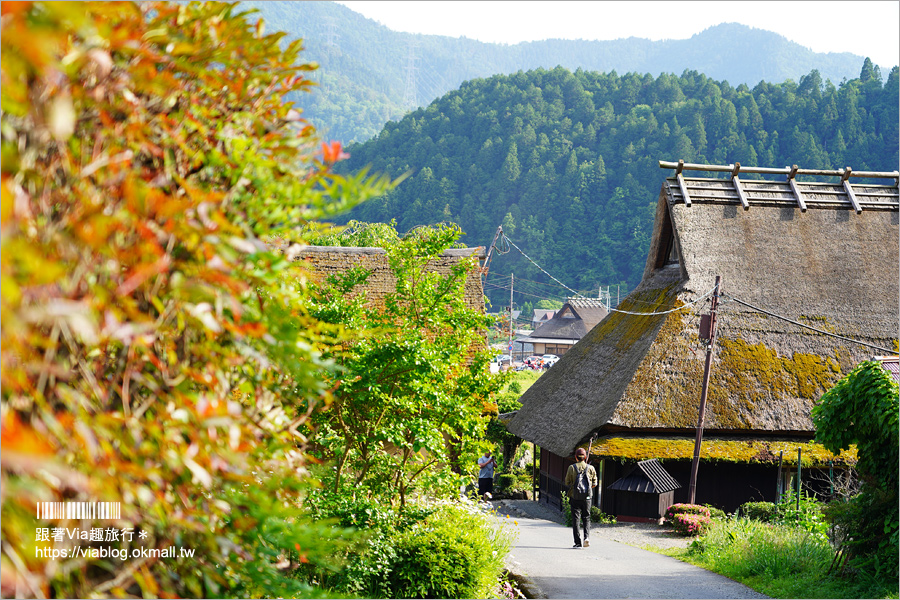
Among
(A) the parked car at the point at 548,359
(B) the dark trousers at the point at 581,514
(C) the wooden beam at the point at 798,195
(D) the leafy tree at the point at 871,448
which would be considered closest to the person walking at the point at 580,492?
(B) the dark trousers at the point at 581,514

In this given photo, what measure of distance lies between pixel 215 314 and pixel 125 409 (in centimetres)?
44

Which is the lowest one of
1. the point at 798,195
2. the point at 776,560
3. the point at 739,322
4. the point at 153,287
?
the point at 776,560

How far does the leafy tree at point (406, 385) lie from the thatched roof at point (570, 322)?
68.5 meters

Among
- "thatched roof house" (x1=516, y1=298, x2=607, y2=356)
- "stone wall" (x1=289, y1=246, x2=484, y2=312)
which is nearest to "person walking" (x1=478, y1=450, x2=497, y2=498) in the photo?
"stone wall" (x1=289, y1=246, x2=484, y2=312)

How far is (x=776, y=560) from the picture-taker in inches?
392

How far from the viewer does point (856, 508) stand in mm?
8477

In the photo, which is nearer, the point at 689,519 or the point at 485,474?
the point at 689,519

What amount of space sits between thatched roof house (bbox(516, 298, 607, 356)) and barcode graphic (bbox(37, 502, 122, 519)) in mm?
74350

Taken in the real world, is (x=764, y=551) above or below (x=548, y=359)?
above

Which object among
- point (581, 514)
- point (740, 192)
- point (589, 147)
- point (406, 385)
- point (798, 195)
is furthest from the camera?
point (589, 147)

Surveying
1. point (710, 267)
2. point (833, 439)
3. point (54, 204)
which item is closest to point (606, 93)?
point (710, 267)

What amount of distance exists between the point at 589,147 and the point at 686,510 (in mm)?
Result: 92501

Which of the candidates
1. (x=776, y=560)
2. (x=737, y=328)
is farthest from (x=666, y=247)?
(x=776, y=560)

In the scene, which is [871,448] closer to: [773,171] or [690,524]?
[690,524]
